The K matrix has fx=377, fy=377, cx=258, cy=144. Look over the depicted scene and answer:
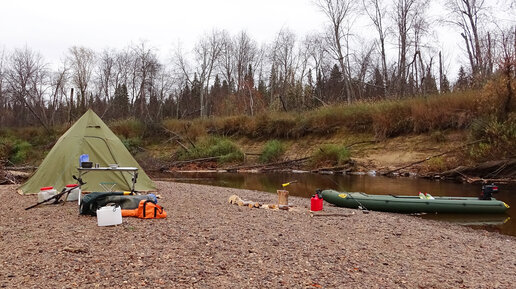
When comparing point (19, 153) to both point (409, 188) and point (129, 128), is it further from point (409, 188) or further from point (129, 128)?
point (409, 188)

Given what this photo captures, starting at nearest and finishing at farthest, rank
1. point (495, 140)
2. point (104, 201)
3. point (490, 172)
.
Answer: point (104, 201) < point (490, 172) < point (495, 140)

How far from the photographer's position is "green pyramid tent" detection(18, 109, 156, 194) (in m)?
9.61

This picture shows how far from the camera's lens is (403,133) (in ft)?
76.0

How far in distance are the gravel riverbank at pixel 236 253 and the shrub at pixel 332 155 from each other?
14192 millimetres

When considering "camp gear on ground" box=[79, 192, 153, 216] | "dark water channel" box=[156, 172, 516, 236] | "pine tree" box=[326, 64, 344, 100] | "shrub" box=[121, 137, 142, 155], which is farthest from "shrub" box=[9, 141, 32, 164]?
"pine tree" box=[326, 64, 344, 100]

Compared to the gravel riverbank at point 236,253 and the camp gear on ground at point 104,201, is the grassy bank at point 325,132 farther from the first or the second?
the camp gear on ground at point 104,201

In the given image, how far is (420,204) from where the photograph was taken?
405 inches

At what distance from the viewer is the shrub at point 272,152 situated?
25748 mm

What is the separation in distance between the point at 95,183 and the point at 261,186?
26.9 ft

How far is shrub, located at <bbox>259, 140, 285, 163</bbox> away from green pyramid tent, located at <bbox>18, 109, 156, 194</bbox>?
611 inches

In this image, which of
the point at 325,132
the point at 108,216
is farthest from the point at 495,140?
the point at 108,216

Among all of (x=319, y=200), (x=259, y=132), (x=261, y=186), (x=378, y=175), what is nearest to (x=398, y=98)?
(x=378, y=175)

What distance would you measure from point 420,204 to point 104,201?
8021mm

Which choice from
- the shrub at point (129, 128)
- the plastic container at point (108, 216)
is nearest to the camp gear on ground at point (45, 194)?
the plastic container at point (108, 216)
